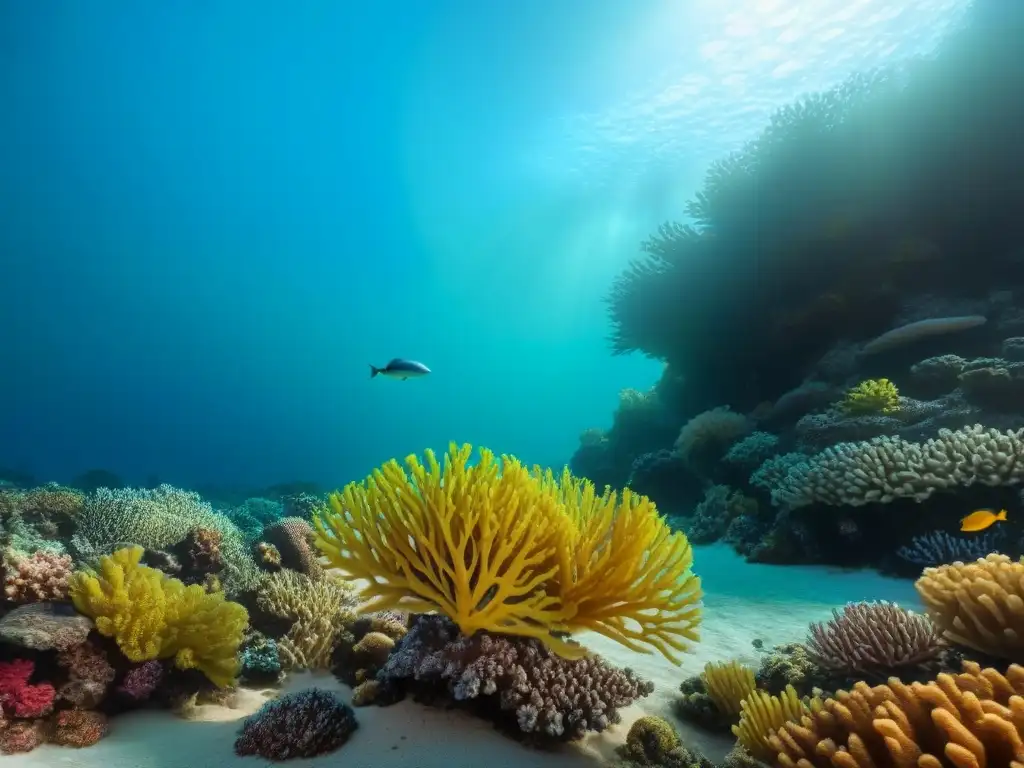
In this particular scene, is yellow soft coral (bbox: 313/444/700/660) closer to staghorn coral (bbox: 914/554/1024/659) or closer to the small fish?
staghorn coral (bbox: 914/554/1024/659)

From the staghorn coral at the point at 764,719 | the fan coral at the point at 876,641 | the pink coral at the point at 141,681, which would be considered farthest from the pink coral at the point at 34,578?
the fan coral at the point at 876,641

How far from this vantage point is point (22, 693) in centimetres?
286

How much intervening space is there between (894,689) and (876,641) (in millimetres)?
1555

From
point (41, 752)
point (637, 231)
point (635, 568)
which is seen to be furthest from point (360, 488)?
point (637, 231)

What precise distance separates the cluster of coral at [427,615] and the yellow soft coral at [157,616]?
0.03 ft

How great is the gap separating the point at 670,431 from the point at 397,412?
13964 cm

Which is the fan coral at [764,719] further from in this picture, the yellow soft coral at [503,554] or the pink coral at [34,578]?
the pink coral at [34,578]

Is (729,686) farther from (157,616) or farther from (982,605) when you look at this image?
(157,616)

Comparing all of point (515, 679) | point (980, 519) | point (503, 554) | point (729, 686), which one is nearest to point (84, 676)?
point (515, 679)

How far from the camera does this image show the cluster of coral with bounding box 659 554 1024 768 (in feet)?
5.57

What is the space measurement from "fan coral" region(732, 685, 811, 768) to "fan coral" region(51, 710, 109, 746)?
3.73 meters

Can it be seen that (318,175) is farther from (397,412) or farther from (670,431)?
(397,412)

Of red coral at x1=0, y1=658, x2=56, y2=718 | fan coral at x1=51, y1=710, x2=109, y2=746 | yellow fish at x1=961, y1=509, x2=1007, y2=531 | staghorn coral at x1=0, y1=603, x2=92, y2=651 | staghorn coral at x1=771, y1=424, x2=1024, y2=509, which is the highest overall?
staghorn coral at x1=771, y1=424, x2=1024, y2=509

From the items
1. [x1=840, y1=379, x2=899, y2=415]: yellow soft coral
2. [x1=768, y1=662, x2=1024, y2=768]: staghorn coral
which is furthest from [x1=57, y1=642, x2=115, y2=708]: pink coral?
[x1=840, y1=379, x2=899, y2=415]: yellow soft coral
